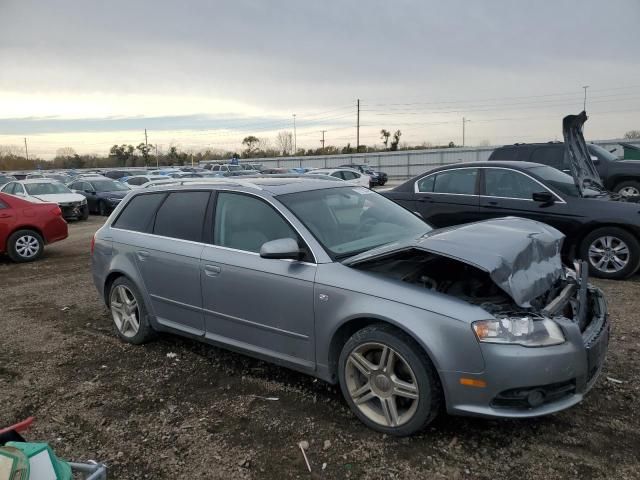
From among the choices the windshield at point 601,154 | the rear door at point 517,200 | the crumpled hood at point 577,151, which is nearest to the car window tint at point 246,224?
the rear door at point 517,200

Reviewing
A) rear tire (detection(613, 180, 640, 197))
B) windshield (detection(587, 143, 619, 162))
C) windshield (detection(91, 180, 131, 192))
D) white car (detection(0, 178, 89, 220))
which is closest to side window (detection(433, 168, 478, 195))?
windshield (detection(587, 143, 619, 162))

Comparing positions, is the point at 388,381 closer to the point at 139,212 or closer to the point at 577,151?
the point at 139,212

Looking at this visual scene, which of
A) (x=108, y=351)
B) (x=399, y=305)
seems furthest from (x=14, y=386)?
(x=399, y=305)

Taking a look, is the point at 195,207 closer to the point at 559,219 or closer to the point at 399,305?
the point at 399,305

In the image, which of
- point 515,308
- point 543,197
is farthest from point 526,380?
point 543,197

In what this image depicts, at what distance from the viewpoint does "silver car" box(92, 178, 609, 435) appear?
2889 millimetres

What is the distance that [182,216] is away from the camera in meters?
4.52

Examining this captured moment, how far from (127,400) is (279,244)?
5.56 feet

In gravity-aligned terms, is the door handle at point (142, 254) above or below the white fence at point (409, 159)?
above

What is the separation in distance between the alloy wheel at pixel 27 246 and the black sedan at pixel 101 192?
9339 millimetres

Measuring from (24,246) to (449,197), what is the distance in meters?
8.00

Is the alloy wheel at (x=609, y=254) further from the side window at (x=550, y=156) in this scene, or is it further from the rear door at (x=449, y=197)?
the side window at (x=550, y=156)

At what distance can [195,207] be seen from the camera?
444 centimetres

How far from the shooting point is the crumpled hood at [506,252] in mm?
3020
